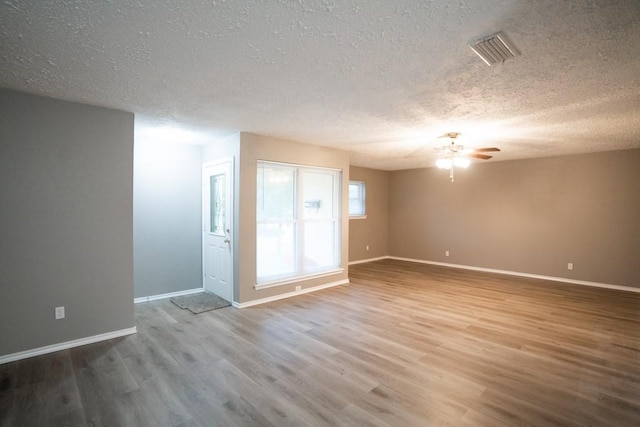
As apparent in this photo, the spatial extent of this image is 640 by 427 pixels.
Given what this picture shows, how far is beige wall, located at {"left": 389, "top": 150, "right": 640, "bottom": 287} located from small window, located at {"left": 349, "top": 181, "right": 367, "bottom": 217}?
4.02 ft

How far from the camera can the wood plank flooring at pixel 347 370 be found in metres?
2.10

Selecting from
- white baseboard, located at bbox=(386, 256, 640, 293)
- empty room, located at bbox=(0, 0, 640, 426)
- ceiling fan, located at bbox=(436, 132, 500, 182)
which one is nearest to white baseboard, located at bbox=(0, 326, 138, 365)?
empty room, located at bbox=(0, 0, 640, 426)

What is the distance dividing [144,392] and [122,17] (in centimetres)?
260

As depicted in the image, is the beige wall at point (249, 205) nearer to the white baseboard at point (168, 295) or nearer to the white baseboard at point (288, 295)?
the white baseboard at point (288, 295)

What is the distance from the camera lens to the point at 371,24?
1.71 meters

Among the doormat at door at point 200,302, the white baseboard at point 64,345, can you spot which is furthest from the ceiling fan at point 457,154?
the white baseboard at point 64,345

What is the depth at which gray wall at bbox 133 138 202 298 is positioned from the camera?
4547 mm

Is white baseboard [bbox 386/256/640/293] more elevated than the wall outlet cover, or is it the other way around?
the wall outlet cover

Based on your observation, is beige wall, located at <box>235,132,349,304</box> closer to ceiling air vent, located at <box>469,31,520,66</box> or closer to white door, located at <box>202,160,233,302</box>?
white door, located at <box>202,160,233,302</box>

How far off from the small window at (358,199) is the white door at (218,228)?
3.94 m

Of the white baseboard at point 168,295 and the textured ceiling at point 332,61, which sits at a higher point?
the textured ceiling at point 332,61

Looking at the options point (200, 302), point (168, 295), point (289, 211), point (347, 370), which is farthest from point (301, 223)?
point (347, 370)

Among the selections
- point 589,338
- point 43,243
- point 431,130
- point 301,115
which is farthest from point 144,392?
point 589,338

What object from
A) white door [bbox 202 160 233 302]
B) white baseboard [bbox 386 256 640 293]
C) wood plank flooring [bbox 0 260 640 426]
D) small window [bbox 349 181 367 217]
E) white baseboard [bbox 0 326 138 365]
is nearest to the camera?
wood plank flooring [bbox 0 260 640 426]
